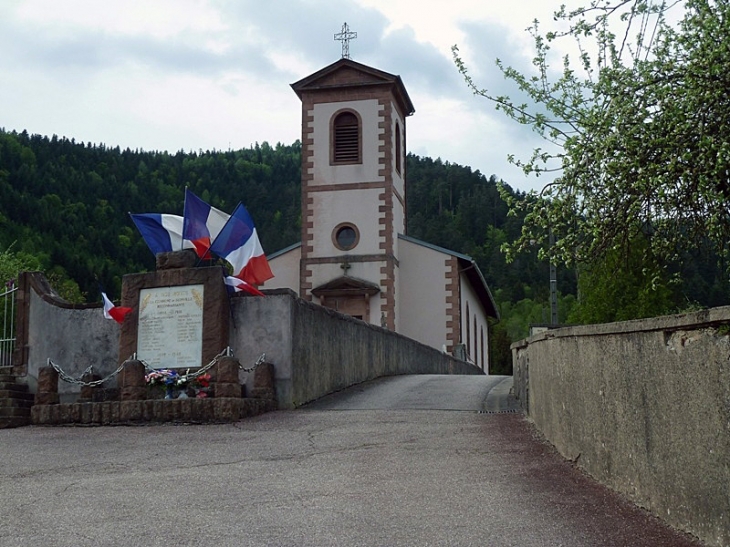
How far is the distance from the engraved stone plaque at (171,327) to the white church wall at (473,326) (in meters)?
23.5

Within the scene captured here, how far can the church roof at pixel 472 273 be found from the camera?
35875 millimetres

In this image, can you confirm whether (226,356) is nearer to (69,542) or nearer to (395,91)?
(69,542)

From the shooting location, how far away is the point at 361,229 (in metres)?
34.9

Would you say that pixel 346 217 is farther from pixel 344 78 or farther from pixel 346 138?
pixel 344 78

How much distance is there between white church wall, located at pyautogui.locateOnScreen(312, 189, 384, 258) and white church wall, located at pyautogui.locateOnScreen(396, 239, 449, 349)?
6.13 feet

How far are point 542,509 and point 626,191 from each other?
13.9 feet

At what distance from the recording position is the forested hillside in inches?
3356

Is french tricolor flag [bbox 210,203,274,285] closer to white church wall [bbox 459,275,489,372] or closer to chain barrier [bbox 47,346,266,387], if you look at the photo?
chain barrier [bbox 47,346,266,387]

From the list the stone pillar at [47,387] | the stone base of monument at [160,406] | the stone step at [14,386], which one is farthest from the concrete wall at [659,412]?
the stone step at [14,386]

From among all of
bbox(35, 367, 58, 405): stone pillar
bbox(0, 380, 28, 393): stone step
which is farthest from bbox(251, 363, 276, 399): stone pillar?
bbox(0, 380, 28, 393): stone step

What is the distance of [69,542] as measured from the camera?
18.8 feet

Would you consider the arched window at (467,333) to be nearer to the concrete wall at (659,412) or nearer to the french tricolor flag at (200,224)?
the french tricolor flag at (200,224)

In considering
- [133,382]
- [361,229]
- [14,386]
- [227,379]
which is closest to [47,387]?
[14,386]

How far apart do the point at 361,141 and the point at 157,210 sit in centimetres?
6011
